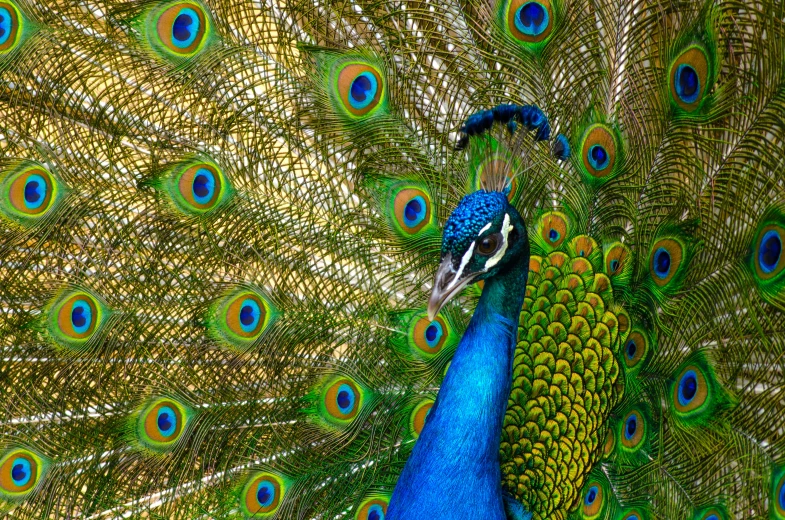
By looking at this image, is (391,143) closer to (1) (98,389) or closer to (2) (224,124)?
(2) (224,124)

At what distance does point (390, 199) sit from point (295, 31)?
1.39 ft

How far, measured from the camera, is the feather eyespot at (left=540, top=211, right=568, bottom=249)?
1748 millimetres

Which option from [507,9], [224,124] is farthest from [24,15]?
[507,9]

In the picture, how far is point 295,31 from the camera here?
5.73 ft

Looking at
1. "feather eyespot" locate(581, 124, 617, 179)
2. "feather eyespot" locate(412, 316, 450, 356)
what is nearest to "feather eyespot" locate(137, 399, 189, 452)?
"feather eyespot" locate(412, 316, 450, 356)

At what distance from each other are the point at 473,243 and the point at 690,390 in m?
0.66

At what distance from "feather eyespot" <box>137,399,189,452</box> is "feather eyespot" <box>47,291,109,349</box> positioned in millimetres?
226

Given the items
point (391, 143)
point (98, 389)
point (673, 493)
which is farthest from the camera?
point (98, 389)

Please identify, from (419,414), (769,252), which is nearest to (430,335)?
(419,414)

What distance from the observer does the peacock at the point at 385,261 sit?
1491mm

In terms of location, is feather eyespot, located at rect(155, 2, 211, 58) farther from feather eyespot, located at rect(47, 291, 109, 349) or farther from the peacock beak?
the peacock beak

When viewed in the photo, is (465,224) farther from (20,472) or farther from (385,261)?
(20,472)

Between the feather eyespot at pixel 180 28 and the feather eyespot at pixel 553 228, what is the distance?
85 cm

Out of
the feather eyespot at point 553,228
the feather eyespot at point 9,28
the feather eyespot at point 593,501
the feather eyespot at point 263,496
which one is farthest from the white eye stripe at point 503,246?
the feather eyespot at point 9,28
